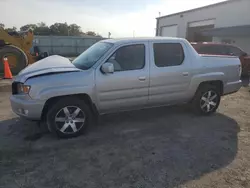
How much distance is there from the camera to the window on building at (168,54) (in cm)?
520

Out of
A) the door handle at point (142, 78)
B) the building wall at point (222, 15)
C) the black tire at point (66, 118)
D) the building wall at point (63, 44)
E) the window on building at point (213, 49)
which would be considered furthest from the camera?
the building wall at point (63, 44)

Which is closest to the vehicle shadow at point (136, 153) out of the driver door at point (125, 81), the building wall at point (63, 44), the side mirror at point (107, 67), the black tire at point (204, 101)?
the black tire at point (204, 101)

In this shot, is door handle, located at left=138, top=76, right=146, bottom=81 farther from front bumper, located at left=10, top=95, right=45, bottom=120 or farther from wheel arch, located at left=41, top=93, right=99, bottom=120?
front bumper, located at left=10, top=95, right=45, bottom=120

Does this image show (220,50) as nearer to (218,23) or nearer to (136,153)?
(136,153)

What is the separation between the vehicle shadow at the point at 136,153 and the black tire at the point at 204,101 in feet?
1.08

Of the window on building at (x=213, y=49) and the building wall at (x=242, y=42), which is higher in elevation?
the building wall at (x=242, y=42)

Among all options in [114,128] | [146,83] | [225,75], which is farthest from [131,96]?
[225,75]

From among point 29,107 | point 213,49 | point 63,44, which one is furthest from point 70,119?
point 63,44

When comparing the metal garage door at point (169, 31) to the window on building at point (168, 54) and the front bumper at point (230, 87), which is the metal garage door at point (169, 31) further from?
the window on building at point (168, 54)

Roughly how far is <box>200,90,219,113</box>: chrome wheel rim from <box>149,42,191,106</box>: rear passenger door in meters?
0.56

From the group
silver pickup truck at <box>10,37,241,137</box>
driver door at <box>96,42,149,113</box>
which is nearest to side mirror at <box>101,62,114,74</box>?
silver pickup truck at <box>10,37,241,137</box>

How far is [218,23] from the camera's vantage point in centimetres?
2238

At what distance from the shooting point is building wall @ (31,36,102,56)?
2548cm

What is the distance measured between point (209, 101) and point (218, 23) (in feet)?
61.6
